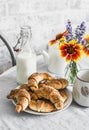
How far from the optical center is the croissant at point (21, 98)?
30.2 inches

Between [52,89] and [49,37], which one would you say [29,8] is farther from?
[52,89]

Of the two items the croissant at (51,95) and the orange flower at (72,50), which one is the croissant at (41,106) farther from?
the orange flower at (72,50)

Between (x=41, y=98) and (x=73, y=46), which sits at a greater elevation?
(x=73, y=46)

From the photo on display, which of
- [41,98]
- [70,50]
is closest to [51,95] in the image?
[41,98]

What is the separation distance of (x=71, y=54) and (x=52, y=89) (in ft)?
0.45

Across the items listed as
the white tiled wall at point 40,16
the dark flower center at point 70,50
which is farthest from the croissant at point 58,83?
the white tiled wall at point 40,16

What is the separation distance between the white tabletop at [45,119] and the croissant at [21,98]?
34 millimetres

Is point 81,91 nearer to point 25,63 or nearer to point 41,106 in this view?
point 41,106

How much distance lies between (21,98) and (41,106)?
0.07 metres

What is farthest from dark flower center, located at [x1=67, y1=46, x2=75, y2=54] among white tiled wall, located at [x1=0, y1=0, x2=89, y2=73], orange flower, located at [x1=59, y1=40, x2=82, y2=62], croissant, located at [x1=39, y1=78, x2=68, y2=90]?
white tiled wall, located at [x1=0, y1=0, x2=89, y2=73]

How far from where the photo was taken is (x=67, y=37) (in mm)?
895

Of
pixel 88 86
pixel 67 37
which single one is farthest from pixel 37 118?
pixel 67 37

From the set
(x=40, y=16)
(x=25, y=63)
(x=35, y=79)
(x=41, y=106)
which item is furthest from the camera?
(x=40, y=16)

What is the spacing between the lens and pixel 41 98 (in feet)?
2.67
